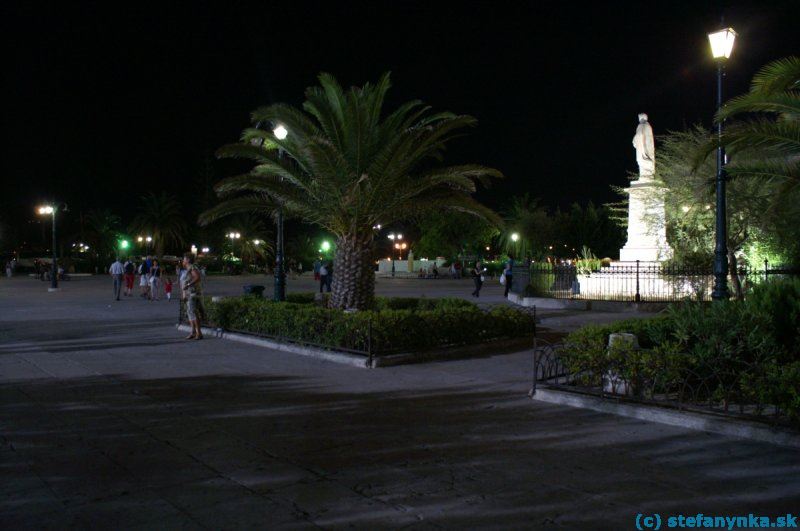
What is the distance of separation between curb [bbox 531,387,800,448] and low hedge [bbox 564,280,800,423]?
254mm

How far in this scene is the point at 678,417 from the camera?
6.96 m

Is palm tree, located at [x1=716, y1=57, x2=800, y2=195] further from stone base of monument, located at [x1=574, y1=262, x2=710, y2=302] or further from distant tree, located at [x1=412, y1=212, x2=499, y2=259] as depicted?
distant tree, located at [x1=412, y1=212, x2=499, y2=259]

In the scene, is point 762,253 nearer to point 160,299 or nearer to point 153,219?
point 160,299

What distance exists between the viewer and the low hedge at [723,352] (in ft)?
21.7

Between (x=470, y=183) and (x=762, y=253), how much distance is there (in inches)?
485

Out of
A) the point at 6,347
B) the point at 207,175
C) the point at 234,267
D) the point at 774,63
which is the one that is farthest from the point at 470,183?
Answer: the point at 207,175

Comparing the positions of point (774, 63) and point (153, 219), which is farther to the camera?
point (153, 219)

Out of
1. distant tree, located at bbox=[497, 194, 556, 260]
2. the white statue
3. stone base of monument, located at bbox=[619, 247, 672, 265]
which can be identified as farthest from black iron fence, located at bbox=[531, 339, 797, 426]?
distant tree, located at bbox=[497, 194, 556, 260]

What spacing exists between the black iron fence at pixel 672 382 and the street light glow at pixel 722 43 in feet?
19.1

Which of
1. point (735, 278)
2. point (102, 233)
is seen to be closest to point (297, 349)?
point (735, 278)

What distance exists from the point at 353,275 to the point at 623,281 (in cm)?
1227

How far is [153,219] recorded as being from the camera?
6900cm

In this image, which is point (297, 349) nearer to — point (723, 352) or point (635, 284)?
point (723, 352)

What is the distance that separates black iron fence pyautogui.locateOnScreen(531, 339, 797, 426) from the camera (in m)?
6.70
